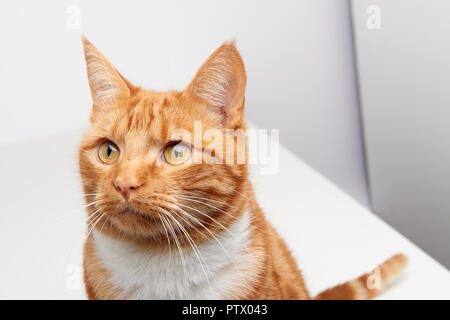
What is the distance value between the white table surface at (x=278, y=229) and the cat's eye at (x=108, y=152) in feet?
0.32

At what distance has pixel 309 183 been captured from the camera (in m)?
1.26

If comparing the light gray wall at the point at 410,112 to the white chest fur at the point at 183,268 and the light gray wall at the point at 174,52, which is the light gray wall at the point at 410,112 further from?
the white chest fur at the point at 183,268

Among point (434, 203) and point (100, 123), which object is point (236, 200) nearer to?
point (100, 123)

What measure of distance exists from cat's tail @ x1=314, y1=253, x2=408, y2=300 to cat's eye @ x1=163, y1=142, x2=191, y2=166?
0.38 metres

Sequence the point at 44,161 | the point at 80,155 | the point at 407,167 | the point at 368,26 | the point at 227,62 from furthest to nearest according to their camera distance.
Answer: the point at 407,167, the point at 368,26, the point at 44,161, the point at 80,155, the point at 227,62

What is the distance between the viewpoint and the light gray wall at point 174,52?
1.22m

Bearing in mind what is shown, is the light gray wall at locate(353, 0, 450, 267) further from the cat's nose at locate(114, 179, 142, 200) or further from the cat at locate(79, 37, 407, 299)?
the cat's nose at locate(114, 179, 142, 200)

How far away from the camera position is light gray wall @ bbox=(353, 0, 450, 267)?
158 centimetres

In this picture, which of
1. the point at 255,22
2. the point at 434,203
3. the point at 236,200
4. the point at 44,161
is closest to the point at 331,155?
the point at 434,203

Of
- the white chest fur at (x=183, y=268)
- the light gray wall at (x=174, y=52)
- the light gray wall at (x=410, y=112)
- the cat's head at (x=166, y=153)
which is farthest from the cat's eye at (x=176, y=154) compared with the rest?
the light gray wall at (x=410, y=112)

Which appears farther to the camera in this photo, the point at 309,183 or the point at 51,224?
the point at 309,183

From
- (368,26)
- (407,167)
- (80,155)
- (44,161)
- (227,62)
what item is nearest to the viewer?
(227,62)

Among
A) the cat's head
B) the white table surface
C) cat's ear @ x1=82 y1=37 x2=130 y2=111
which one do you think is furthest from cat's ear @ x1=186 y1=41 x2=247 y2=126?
the white table surface
